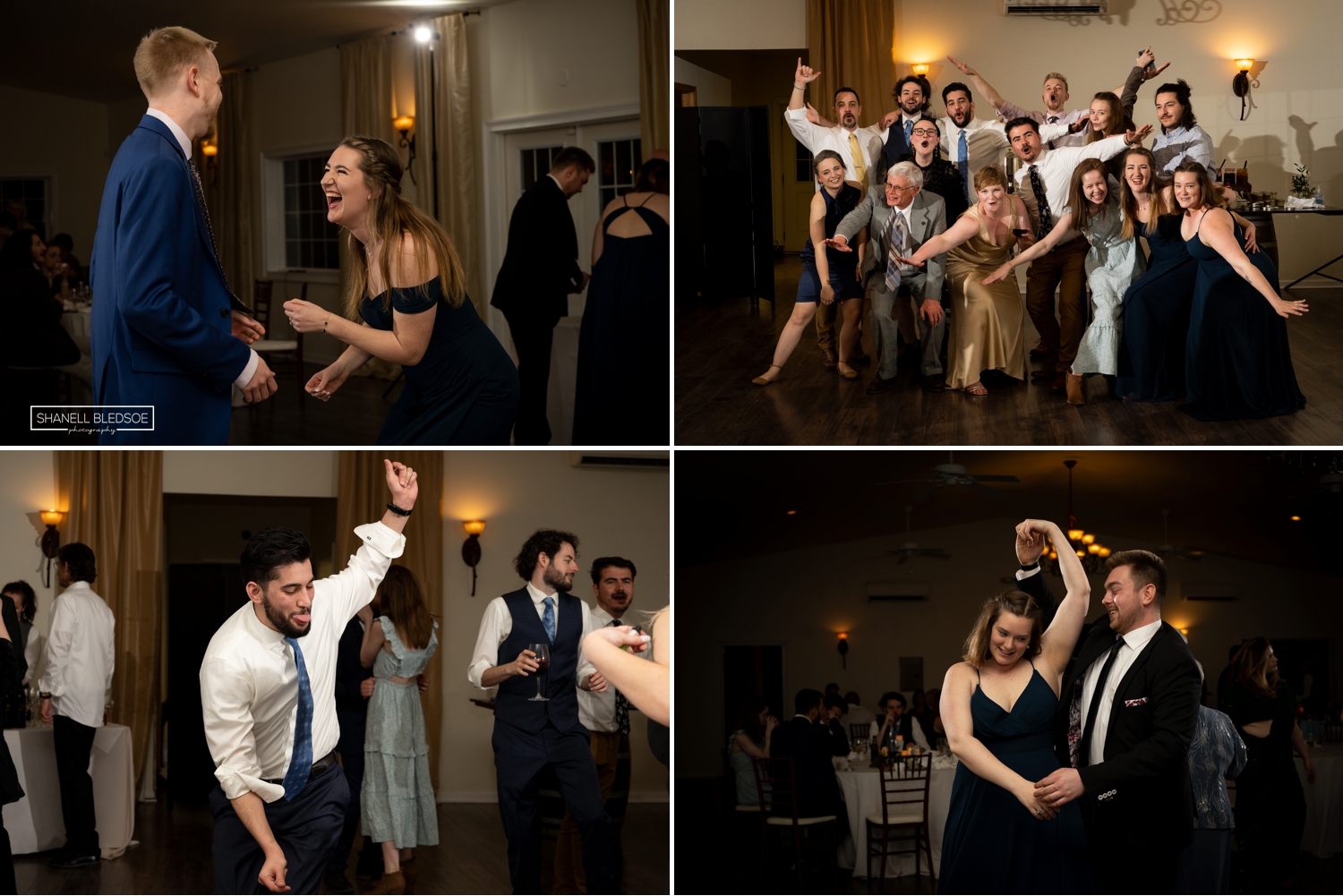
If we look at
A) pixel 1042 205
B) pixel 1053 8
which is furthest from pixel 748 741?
pixel 1053 8

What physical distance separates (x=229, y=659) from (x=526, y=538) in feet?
3.00

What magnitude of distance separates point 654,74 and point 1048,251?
5.78 feet

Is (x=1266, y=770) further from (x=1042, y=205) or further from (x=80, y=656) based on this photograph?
(x=80, y=656)

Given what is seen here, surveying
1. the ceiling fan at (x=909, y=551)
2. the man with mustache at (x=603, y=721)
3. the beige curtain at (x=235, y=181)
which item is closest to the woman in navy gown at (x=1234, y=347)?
the ceiling fan at (x=909, y=551)

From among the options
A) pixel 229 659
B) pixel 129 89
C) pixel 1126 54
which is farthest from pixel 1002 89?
pixel 129 89

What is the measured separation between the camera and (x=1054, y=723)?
3020mm

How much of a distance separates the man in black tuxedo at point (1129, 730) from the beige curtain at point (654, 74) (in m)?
2.33

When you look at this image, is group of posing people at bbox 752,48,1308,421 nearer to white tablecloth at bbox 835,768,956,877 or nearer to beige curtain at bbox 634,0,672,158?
beige curtain at bbox 634,0,672,158

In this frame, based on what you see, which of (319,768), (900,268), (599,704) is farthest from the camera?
(900,268)

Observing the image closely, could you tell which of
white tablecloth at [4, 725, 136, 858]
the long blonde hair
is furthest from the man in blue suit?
white tablecloth at [4, 725, 136, 858]

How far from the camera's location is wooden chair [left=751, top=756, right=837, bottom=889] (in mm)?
3191

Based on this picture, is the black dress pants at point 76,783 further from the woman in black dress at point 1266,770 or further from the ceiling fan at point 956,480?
the woman in black dress at point 1266,770

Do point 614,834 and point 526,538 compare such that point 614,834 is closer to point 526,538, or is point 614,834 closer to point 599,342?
point 526,538

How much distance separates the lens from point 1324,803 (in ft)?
10.3
